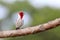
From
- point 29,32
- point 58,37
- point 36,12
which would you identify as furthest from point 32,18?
point 29,32

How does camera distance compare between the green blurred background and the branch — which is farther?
the green blurred background

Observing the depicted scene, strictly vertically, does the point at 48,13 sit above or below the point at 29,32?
above

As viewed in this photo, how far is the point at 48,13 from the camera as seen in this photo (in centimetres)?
880

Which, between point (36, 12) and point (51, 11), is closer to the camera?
point (51, 11)

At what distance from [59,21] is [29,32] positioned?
0.67 feet

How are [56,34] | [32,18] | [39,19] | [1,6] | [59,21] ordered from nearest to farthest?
[59,21], [56,34], [39,19], [32,18], [1,6]

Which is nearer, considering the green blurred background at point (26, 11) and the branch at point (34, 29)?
the branch at point (34, 29)

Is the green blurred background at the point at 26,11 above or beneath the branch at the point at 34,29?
above

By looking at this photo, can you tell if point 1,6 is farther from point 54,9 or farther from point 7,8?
point 54,9

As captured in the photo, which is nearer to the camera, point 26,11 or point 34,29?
point 34,29

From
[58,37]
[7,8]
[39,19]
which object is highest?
[7,8]

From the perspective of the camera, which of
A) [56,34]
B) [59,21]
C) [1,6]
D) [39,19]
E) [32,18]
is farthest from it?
[1,6]

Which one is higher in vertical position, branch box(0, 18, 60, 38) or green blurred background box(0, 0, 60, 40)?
green blurred background box(0, 0, 60, 40)

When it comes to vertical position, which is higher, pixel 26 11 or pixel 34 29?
pixel 26 11
